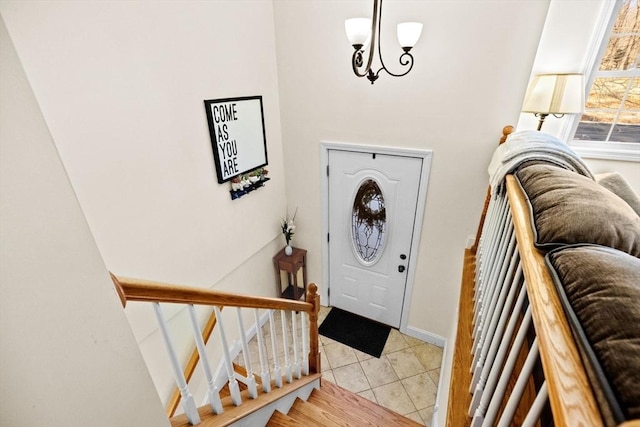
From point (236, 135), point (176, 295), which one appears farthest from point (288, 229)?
point (176, 295)

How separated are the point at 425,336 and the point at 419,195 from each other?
1.63 m

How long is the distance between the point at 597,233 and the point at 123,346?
1070 mm

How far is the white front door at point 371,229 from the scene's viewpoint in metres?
2.84

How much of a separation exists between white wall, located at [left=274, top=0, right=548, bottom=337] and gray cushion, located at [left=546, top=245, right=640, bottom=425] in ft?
6.80

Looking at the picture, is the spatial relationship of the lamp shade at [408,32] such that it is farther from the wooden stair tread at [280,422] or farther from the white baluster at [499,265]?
the wooden stair tread at [280,422]

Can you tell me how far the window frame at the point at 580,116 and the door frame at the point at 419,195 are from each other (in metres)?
1.16

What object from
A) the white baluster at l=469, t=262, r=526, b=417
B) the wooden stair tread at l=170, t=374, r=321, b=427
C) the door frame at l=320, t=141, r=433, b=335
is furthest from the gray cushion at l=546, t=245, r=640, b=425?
the door frame at l=320, t=141, r=433, b=335

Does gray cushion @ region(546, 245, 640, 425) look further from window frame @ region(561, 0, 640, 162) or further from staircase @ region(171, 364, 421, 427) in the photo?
window frame @ region(561, 0, 640, 162)

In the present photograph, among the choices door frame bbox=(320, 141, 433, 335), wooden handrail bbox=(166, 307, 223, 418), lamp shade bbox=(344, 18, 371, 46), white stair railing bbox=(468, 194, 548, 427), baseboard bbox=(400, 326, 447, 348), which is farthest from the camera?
baseboard bbox=(400, 326, 447, 348)

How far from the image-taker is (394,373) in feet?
→ 9.77

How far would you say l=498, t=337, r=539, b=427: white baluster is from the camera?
547 mm

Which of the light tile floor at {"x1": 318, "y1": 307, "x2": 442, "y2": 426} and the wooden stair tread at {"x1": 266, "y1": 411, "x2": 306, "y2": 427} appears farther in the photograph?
the light tile floor at {"x1": 318, "y1": 307, "x2": 442, "y2": 426}

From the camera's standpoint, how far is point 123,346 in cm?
67

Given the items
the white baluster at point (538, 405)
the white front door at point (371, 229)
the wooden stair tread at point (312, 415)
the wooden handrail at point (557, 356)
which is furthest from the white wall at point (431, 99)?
the white baluster at point (538, 405)
